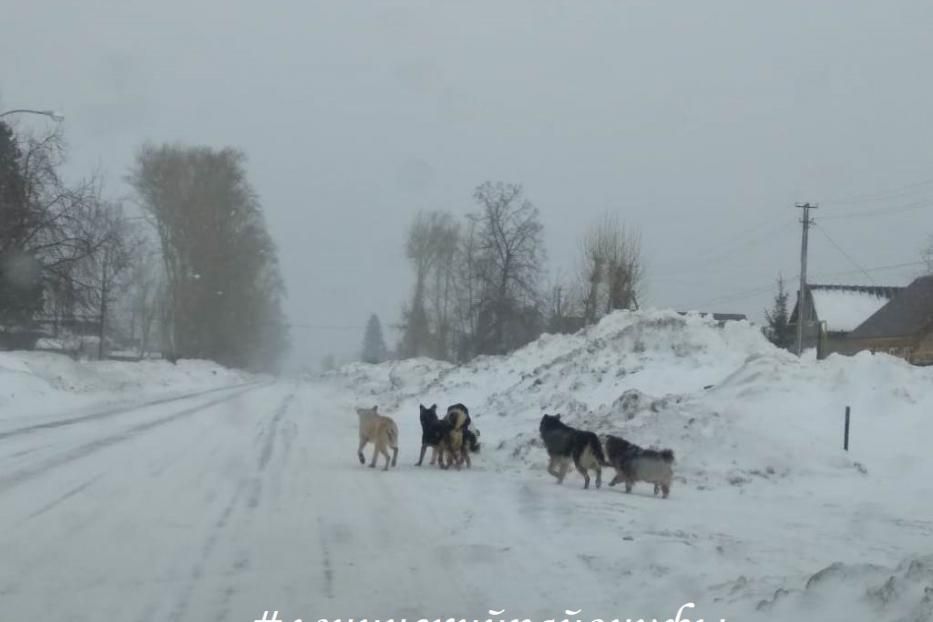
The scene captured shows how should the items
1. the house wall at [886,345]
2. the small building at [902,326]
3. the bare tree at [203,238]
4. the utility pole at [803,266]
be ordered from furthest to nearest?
the bare tree at [203,238] → the house wall at [886,345] → the small building at [902,326] → the utility pole at [803,266]

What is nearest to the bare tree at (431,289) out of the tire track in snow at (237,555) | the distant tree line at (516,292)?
the distant tree line at (516,292)

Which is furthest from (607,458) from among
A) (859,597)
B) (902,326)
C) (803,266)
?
(902,326)

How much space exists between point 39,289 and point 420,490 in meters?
38.7

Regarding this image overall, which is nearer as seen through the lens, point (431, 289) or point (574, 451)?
point (574, 451)

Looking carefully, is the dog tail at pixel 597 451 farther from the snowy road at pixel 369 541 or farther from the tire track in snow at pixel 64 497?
the tire track in snow at pixel 64 497

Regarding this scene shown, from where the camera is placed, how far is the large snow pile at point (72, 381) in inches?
1451

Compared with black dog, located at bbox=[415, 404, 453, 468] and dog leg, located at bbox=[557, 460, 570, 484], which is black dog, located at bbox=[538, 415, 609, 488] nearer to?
dog leg, located at bbox=[557, 460, 570, 484]

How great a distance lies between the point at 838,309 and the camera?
70688 mm

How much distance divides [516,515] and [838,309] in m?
61.6

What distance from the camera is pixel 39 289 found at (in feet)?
164

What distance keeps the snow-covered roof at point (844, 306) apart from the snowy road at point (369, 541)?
181 feet

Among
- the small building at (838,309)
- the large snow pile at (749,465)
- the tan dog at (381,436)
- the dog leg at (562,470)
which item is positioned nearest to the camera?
the large snow pile at (749,465)

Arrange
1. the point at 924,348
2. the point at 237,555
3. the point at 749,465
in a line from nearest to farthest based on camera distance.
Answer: the point at 237,555 → the point at 749,465 → the point at 924,348

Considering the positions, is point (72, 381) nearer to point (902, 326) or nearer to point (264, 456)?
point (264, 456)
